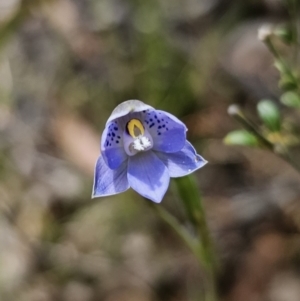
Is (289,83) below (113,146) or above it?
below

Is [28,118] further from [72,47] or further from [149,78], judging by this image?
[149,78]

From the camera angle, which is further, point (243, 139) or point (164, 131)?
point (243, 139)

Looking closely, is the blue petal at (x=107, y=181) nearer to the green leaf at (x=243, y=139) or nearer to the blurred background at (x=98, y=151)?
the green leaf at (x=243, y=139)

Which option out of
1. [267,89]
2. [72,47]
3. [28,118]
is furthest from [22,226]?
[267,89]

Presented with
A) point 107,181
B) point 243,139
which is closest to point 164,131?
point 107,181

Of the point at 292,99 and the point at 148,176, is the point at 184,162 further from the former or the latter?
the point at 292,99

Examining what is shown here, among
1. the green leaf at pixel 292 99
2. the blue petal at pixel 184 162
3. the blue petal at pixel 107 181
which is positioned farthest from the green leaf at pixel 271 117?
the blue petal at pixel 107 181

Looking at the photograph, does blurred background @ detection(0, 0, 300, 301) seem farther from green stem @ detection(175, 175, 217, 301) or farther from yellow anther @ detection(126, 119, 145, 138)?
yellow anther @ detection(126, 119, 145, 138)
